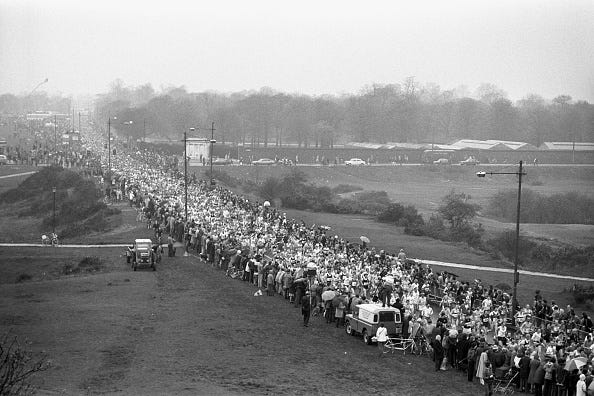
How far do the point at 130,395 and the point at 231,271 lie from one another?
1674 cm

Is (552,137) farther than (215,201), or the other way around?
(552,137)

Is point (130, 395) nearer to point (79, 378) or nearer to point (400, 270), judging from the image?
point (79, 378)

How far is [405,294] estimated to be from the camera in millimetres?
28547

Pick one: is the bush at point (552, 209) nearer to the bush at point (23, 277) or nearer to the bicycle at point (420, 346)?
the bush at point (23, 277)

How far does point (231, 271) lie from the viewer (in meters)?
37.7

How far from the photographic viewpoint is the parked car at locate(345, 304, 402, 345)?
25.5m

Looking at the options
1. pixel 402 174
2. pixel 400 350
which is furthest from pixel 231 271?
pixel 402 174

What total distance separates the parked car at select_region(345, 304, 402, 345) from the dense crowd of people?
392mm

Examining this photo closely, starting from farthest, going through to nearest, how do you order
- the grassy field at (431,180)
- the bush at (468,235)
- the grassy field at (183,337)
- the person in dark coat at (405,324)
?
the grassy field at (431,180)
the bush at (468,235)
the person in dark coat at (405,324)
the grassy field at (183,337)

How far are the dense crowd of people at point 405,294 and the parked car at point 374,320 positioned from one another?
392 mm

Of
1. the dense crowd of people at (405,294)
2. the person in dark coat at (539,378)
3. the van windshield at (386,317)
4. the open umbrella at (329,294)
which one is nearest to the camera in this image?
the person in dark coat at (539,378)

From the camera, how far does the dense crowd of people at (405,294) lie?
2170 centimetres

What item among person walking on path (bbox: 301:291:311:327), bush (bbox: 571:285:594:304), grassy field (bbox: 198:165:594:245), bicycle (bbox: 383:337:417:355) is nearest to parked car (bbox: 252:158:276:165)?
grassy field (bbox: 198:165:594:245)

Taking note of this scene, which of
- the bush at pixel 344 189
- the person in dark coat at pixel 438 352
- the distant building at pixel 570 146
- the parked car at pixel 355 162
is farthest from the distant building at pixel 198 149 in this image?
the person in dark coat at pixel 438 352
